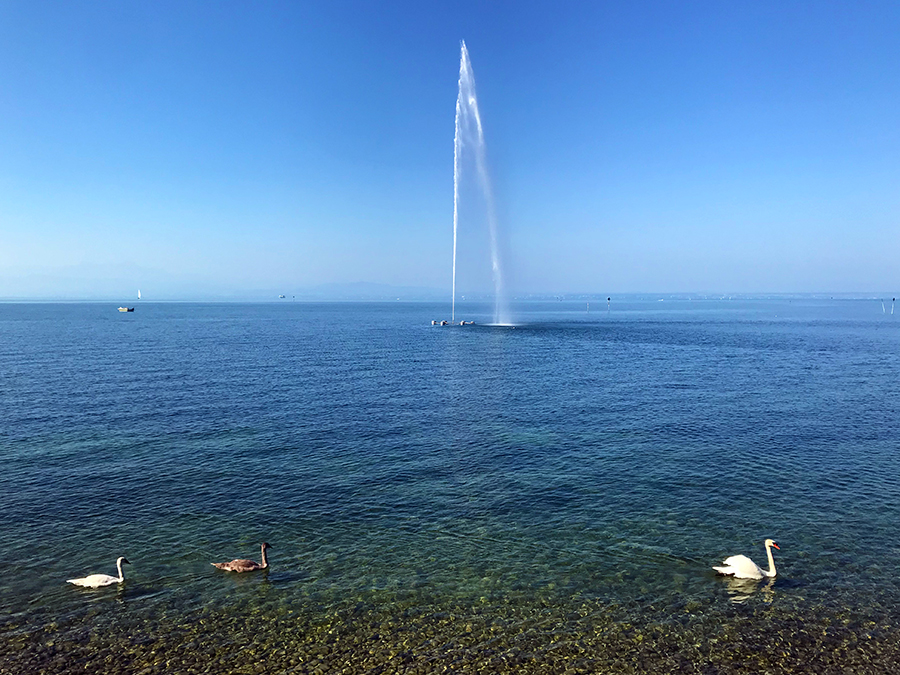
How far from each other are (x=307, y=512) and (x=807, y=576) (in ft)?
75.8

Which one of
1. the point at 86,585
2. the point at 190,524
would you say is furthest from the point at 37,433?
the point at 86,585

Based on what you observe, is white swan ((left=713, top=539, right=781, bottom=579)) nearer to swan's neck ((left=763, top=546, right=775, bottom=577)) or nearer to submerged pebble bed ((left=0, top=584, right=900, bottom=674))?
swan's neck ((left=763, top=546, right=775, bottom=577))

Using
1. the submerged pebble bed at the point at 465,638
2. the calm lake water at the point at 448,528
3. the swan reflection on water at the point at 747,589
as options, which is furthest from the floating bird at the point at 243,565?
the swan reflection on water at the point at 747,589

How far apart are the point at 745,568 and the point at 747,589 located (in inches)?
34.9

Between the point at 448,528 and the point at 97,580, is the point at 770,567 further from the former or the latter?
the point at 97,580

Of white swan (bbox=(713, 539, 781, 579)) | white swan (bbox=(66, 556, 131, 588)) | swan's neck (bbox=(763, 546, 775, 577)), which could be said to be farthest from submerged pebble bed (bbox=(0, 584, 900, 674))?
swan's neck (bbox=(763, 546, 775, 577))

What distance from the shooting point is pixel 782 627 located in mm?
19141

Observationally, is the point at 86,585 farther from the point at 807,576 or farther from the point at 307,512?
the point at 807,576

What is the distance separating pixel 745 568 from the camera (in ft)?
72.6

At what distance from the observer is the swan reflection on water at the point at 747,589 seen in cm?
2092

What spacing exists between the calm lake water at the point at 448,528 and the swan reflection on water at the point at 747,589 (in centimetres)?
10

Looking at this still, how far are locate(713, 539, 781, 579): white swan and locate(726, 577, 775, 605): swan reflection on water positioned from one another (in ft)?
0.65

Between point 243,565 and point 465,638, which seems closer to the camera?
point 465,638

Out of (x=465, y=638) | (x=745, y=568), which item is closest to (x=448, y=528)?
(x=465, y=638)
